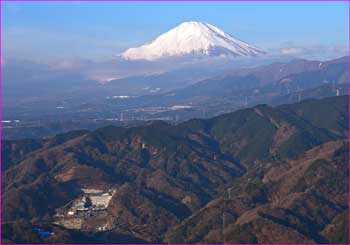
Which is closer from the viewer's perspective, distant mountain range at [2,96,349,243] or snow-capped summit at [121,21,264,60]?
distant mountain range at [2,96,349,243]

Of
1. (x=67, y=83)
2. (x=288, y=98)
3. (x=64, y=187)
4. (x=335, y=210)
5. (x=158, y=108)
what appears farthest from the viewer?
(x=67, y=83)

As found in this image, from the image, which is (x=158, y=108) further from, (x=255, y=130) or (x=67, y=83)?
(x=67, y=83)

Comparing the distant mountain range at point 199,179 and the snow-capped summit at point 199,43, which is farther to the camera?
the snow-capped summit at point 199,43

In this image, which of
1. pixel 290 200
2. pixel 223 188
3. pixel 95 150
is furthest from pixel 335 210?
pixel 95 150

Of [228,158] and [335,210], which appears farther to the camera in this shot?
[228,158]

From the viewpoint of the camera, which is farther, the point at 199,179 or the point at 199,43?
the point at 199,43

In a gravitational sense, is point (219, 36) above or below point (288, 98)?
above

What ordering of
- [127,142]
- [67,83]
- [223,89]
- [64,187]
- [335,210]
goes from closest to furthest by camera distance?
[335,210]
[64,187]
[127,142]
[223,89]
[67,83]

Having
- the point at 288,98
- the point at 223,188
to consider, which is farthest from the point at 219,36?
the point at 223,188
